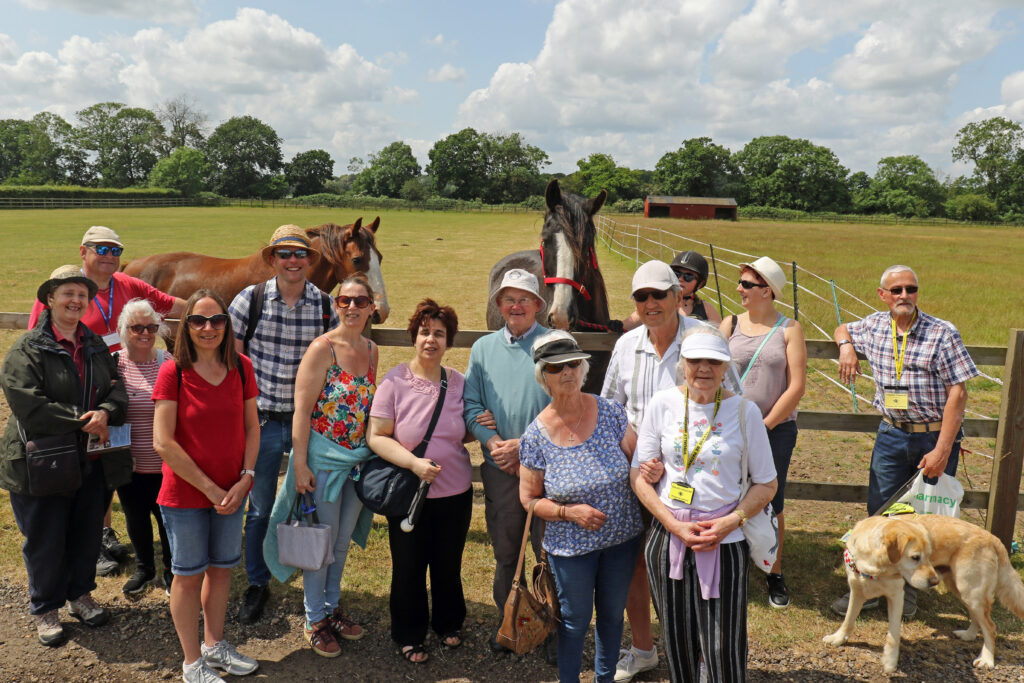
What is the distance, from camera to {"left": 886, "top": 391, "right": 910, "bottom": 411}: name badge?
3.92 metres

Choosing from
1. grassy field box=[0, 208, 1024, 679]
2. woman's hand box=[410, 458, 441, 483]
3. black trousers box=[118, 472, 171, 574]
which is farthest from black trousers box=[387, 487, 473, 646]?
black trousers box=[118, 472, 171, 574]

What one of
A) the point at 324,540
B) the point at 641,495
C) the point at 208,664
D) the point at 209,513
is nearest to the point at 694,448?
the point at 641,495

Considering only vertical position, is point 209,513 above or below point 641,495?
below

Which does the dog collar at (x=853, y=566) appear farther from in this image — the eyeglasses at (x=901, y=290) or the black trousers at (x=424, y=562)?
the black trousers at (x=424, y=562)

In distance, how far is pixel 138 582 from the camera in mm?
4258

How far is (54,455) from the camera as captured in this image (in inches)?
138

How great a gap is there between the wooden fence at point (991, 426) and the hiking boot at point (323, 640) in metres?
1.82

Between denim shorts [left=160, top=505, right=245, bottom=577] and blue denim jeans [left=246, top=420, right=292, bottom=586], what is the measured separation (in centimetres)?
46

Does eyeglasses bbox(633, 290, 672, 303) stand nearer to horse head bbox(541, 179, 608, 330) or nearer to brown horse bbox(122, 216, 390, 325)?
horse head bbox(541, 179, 608, 330)

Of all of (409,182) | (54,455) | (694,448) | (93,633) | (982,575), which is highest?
(409,182)

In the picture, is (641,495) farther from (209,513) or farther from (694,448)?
(209,513)

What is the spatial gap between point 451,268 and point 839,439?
17.0 m

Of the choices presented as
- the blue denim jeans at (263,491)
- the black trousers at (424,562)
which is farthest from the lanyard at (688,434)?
the blue denim jeans at (263,491)

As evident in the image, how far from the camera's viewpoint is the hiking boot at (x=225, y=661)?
3467mm
